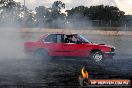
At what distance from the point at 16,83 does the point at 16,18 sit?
43035mm

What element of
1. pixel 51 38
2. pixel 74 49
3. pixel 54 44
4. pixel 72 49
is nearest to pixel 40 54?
pixel 54 44

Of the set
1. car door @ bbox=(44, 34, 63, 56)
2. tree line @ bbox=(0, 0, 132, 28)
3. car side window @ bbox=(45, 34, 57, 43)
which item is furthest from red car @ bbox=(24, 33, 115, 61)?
tree line @ bbox=(0, 0, 132, 28)

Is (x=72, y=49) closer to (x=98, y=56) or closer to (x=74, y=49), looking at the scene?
(x=74, y=49)

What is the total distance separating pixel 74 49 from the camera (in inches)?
836

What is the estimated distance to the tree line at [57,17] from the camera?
145ft

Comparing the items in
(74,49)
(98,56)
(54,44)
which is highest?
(54,44)

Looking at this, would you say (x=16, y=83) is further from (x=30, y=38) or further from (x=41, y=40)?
(x=30, y=38)

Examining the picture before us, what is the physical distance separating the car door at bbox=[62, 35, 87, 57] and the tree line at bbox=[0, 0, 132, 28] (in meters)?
21.1

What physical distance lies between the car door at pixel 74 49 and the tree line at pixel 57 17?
69.3 ft

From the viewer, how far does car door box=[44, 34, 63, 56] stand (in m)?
21.2

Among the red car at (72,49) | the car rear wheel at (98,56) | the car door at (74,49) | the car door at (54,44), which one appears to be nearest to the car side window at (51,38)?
the car door at (54,44)

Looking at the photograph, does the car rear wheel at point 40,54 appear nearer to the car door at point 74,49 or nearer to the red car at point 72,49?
the red car at point 72,49

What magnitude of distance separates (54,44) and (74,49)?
112 centimetres

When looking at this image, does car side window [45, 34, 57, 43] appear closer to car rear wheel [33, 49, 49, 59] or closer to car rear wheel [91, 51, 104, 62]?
car rear wheel [33, 49, 49, 59]
